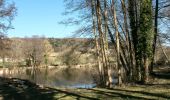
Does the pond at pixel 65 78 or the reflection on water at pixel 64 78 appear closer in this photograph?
the pond at pixel 65 78

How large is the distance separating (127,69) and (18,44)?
10504 cm

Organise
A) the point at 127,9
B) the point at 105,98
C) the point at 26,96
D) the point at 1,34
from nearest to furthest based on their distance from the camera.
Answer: the point at 105,98 → the point at 26,96 → the point at 127,9 → the point at 1,34

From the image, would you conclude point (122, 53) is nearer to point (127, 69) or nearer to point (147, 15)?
point (127, 69)

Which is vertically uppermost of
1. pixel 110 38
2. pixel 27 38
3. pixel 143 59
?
pixel 27 38

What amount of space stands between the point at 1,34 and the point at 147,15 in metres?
15.5

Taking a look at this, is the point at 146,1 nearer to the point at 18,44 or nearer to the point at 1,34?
the point at 1,34

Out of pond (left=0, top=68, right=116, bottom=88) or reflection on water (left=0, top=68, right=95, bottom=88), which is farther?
reflection on water (left=0, top=68, right=95, bottom=88)

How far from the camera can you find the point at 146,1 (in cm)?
2464

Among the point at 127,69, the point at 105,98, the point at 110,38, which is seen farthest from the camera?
the point at 110,38

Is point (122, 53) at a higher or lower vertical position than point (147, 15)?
lower

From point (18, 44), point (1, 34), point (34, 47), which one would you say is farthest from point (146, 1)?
point (18, 44)

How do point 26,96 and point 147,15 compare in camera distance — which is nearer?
point 26,96

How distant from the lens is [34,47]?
124 m

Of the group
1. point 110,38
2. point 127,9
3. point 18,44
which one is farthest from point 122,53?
point 18,44
